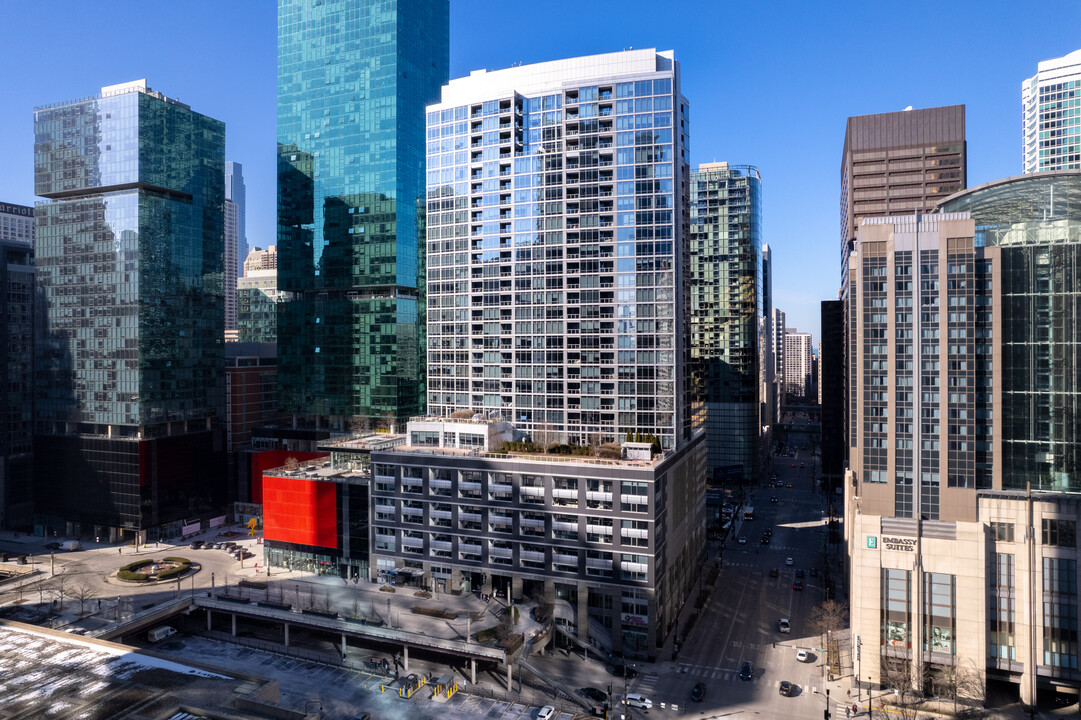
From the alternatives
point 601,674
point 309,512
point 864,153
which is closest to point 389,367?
point 309,512

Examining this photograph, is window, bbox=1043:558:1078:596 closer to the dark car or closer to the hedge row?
the dark car

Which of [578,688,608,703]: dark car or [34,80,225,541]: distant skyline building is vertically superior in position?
[34,80,225,541]: distant skyline building

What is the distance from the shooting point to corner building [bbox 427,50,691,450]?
364 ft

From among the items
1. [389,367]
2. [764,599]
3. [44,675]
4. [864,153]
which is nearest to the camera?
[44,675]

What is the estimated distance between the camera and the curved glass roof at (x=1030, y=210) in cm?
8531

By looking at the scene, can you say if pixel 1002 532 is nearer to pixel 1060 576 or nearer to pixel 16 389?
pixel 1060 576

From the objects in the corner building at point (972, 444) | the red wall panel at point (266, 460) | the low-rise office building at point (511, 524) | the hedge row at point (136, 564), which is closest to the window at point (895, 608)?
the corner building at point (972, 444)

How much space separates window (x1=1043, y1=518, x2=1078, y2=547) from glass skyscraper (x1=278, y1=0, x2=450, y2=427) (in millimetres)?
125745

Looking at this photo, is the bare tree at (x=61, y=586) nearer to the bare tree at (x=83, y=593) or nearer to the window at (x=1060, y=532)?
the bare tree at (x=83, y=593)

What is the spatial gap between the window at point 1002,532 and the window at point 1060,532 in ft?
12.0

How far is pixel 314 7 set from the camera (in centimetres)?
16912

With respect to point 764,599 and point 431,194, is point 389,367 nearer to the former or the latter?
point 431,194

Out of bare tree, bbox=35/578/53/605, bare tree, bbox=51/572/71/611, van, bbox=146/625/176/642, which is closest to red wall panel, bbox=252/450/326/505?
bare tree, bbox=51/572/71/611

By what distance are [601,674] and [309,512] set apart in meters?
61.8
